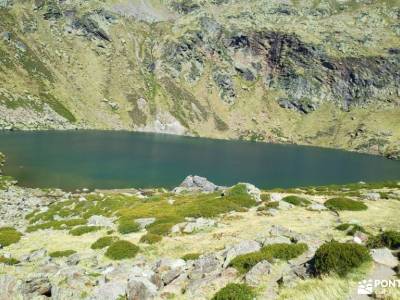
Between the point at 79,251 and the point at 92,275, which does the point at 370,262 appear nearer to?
the point at 92,275

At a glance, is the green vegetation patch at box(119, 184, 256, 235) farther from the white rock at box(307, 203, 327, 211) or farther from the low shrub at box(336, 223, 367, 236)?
the low shrub at box(336, 223, 367, 236)

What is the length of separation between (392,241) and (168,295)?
9802 mm

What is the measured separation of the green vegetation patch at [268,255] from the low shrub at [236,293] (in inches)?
97.1

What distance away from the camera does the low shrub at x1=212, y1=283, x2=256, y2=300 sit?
13.6 meters

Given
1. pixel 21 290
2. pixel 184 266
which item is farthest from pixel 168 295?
pixel 21 290

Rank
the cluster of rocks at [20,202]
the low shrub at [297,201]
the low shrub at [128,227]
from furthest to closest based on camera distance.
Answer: the cluster of rocks at [20,202] → the low shrub at [297,201] → the low shrub at [128,227]

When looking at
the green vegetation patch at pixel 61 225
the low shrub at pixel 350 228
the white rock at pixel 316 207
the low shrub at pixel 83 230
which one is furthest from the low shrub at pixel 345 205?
the green vegetation patch at pixel 61 225

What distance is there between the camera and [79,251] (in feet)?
88.8

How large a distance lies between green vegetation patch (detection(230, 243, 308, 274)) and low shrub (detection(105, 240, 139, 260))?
8469mm

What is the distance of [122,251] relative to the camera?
2439 cm

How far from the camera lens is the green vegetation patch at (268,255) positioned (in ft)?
56.6

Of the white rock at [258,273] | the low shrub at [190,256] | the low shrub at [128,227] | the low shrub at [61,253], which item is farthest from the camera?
the low shrub at [128,227]

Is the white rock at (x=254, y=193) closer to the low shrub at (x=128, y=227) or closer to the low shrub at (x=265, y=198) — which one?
the low shrub at (x=265, y=198)

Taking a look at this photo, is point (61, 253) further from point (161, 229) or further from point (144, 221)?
point (144, 221)
